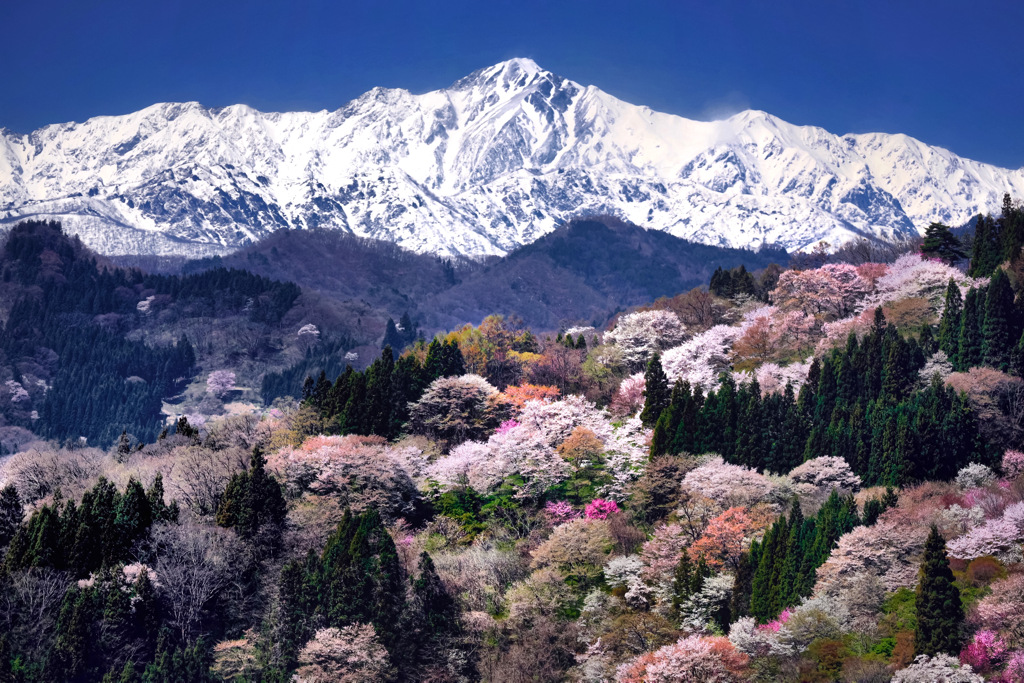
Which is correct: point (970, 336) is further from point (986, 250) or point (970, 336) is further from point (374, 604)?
point (374, 604)

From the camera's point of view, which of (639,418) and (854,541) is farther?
(639,418)

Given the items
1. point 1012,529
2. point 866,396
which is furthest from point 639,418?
point 1012,529

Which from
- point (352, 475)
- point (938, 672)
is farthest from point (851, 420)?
point (352, 475)

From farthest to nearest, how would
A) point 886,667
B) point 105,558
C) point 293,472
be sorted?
point 293,472 → point 105,558 → point 886,667

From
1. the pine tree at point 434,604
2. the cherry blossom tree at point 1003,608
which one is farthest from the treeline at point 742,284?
the cherry blossom tree at point 1003,608

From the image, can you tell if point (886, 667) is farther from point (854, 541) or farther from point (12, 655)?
point (12, 655)

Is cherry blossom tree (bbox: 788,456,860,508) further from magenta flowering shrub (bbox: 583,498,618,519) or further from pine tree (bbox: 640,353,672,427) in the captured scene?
pine tree (bbox: 640,353,672,427)
